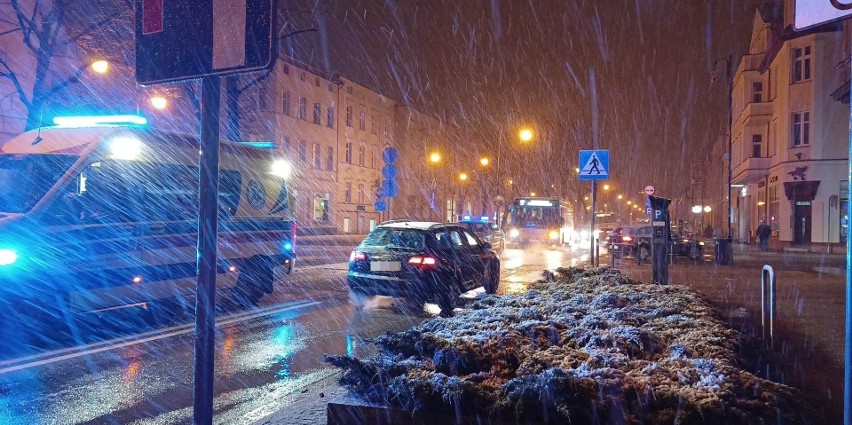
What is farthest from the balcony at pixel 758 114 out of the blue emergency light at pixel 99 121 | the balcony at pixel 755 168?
the blue emergency light at pixel 99 121

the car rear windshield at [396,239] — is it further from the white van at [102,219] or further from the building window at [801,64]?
the building window at [801,64]

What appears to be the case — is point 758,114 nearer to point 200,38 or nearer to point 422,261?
point 422,261

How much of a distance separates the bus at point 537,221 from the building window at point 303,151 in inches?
614

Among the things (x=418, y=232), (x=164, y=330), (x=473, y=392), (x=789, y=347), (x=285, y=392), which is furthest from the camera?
(x=418, y=232)

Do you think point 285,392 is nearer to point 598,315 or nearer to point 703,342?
point 598,315

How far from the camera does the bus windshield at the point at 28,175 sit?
836 centimetres

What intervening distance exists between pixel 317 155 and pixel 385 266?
3804cm

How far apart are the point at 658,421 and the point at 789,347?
4348 mm

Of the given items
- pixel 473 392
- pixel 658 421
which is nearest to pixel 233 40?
pixel 473 392

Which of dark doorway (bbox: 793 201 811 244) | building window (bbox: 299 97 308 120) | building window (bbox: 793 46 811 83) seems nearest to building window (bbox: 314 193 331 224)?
building window (bbox: 299 97 308 120)

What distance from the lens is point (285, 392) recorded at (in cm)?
607

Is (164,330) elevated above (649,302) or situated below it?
below

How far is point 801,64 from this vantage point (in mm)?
34500

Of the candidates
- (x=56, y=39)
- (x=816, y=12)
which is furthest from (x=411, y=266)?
(x=56, y=39)
